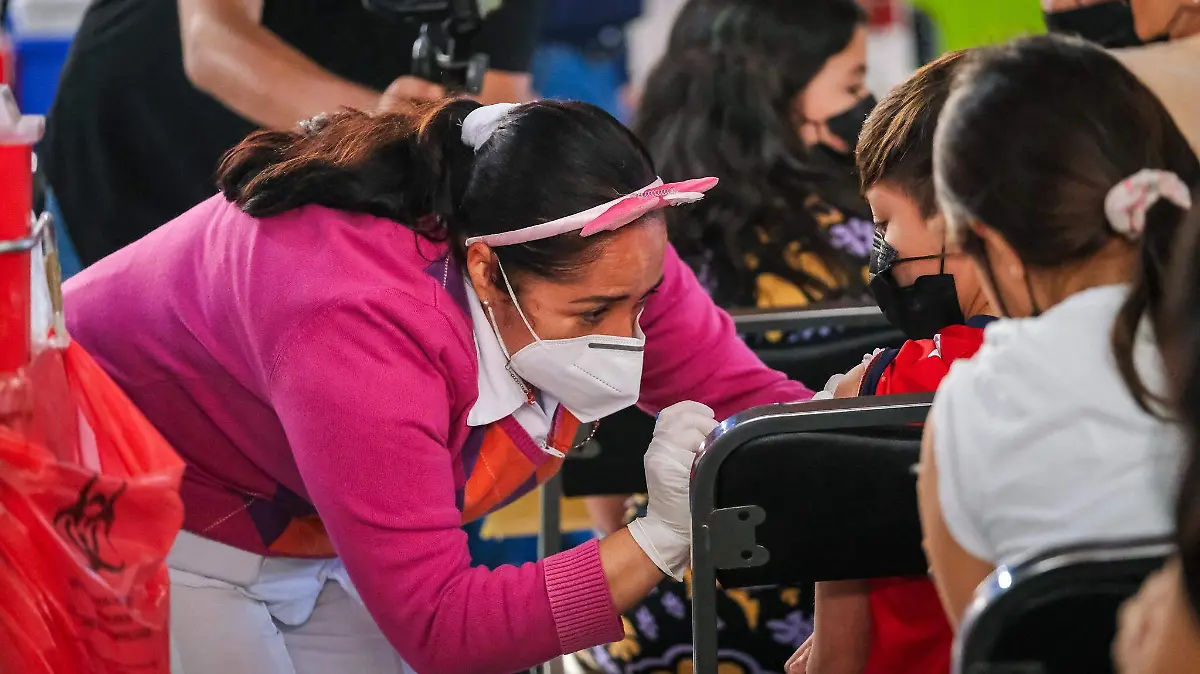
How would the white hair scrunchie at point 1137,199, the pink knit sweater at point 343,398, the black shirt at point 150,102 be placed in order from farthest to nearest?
the black shirt at point 150,102, the pink knit sweater at point 343,398, the white hair scrunchie at point 1137,199

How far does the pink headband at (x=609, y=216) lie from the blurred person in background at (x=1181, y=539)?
0.57 meters

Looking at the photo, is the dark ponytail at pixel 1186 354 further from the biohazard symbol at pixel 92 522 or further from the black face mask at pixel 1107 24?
the black face mask at pixel 1107 24

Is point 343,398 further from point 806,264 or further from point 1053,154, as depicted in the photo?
point 806,264

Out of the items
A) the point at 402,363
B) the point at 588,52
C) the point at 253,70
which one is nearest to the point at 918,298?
the point at 402,363

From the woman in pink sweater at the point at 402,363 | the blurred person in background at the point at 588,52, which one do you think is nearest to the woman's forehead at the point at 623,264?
the woman in pink sweater at the point at 402,363

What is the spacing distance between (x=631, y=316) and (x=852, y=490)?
353mm

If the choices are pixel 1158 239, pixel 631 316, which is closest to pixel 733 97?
pixel 631 316

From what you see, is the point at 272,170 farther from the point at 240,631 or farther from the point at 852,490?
the point at 852,490

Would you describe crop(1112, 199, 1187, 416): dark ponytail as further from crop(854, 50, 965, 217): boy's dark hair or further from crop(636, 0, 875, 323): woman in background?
crop(636, 0, 875, 323): woman in background

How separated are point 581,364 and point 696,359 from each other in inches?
10.9

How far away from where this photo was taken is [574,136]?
4.64 ft

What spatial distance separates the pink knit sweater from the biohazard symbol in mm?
194

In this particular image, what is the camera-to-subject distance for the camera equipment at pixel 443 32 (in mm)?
2092

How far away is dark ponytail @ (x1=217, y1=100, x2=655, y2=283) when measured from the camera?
4.63 ft
